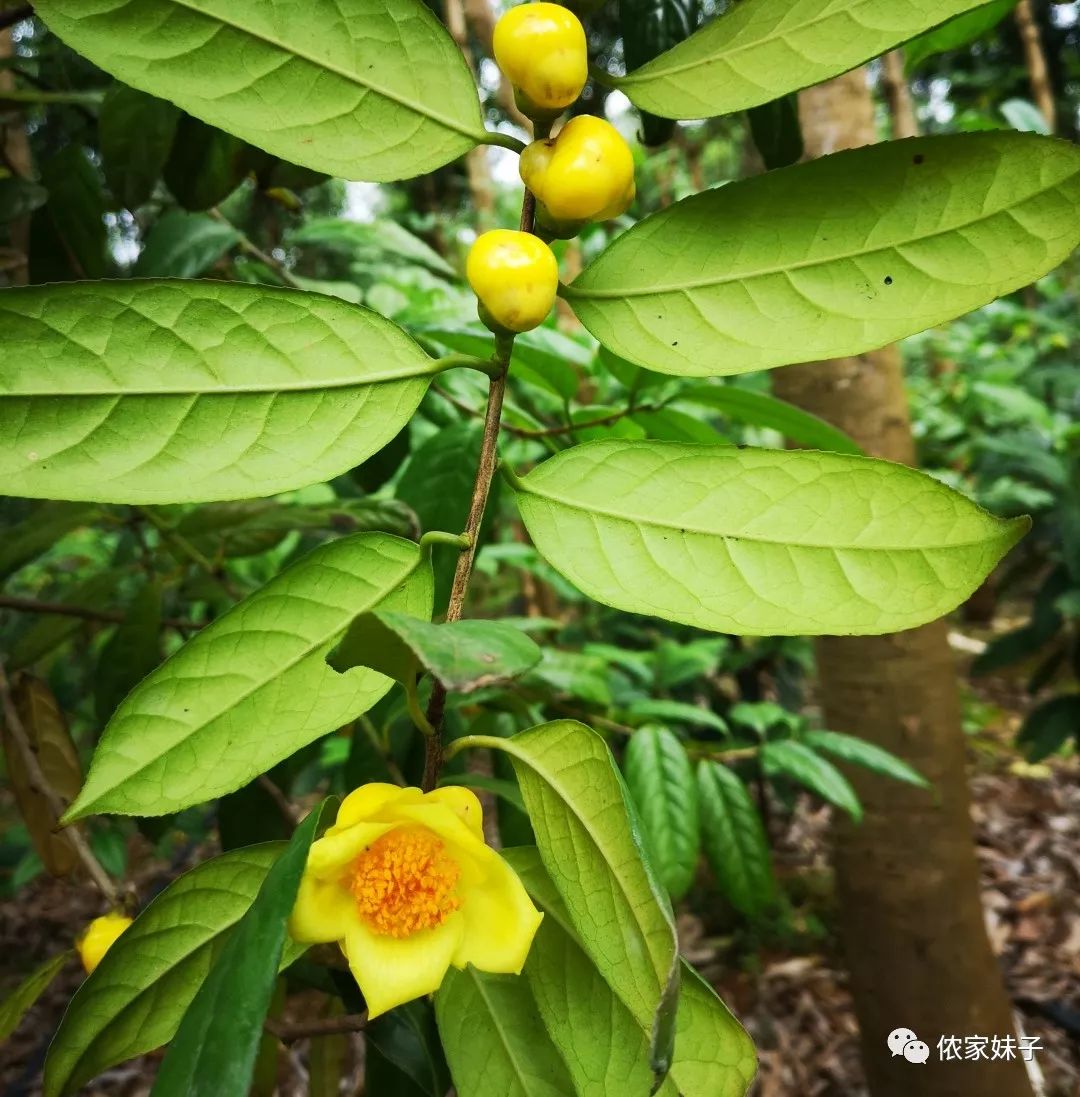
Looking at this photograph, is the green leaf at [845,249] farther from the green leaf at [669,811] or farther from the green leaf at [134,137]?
the green leaf at [669,811]

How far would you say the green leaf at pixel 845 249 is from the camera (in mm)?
336

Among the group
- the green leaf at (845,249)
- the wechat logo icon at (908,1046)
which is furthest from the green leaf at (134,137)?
the wechat logo icon at (908,1046)

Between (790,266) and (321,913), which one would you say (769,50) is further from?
(321,913)

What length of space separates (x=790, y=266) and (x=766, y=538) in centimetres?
12

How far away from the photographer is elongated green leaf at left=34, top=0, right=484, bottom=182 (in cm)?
34

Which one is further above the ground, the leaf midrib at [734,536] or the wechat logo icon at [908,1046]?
the leaf midrib at [734,536]

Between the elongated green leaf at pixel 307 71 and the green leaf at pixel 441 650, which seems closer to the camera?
the green leaf at pixel 441 650

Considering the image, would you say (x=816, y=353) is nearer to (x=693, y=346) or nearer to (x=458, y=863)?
(x=693, y=346)

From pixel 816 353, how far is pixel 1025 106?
2.24 meters

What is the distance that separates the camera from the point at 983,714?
3393 millimetres

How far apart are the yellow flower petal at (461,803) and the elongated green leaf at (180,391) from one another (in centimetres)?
14

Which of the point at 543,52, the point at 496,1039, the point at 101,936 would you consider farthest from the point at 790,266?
the point at 101,936

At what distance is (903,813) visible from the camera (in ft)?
4.04

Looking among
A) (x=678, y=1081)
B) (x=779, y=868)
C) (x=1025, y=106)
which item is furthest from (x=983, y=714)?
(x=678, y=1081)
